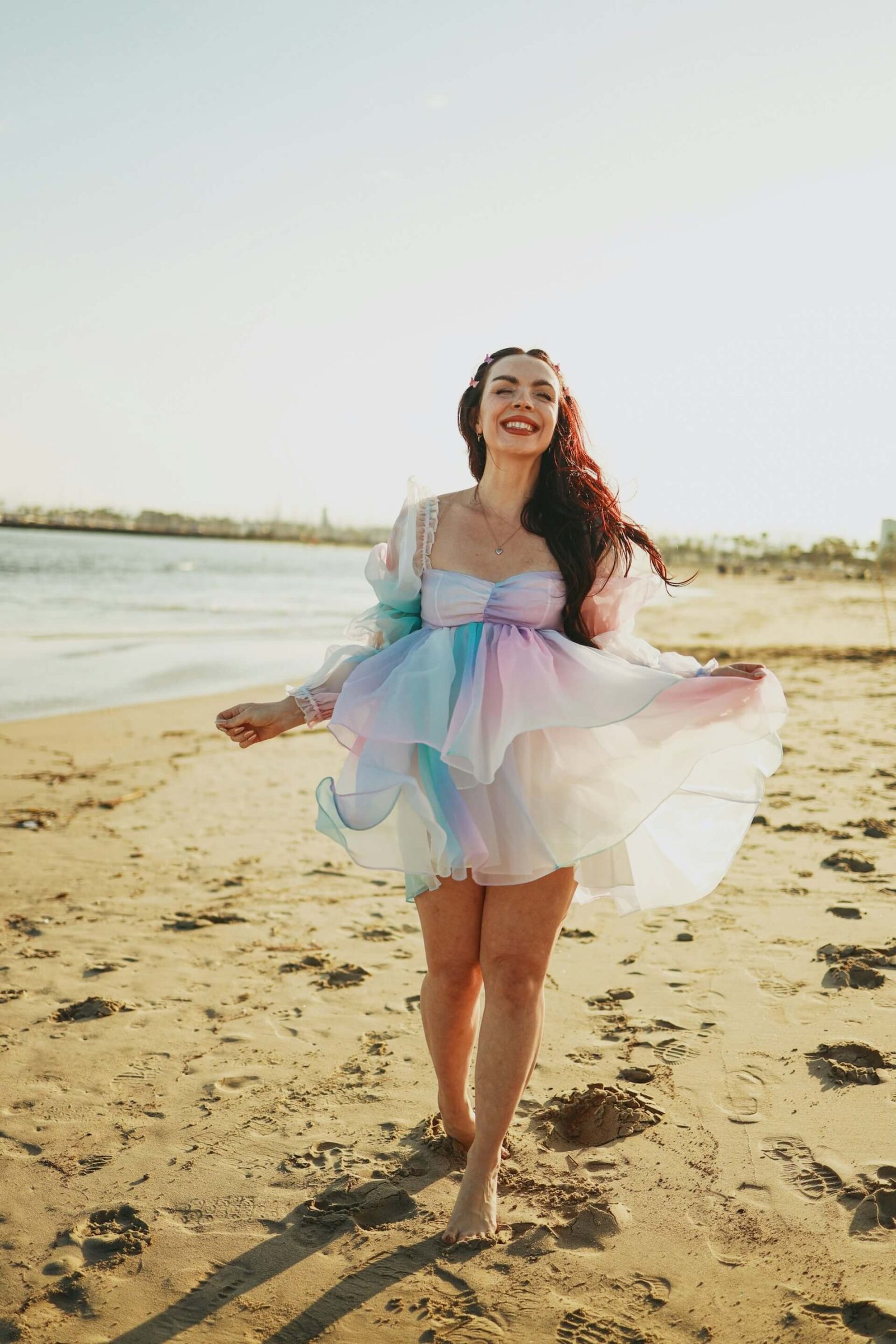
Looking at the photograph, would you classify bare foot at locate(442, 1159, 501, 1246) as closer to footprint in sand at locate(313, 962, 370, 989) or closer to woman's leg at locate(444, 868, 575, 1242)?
woman's leg at locate(444, 868, 575, 1242)

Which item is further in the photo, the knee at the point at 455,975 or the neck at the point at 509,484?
the neck at the point at 509,484

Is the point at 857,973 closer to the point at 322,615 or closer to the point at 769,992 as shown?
the point at 769,992

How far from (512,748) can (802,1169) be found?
140cm

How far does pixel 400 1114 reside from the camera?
3.09 m

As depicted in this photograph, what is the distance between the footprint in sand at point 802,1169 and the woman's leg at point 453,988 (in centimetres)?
84

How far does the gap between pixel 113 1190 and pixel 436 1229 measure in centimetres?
89

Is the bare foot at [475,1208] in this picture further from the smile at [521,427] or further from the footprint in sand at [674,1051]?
the smile at [521,427]

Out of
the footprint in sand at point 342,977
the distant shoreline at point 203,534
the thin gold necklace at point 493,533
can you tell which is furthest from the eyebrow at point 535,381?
the distant shoreline at point 203,534

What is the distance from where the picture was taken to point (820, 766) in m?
7.34

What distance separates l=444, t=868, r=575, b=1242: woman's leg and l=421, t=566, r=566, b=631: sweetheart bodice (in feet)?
2.25

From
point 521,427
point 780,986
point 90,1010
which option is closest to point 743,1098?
point 780,986

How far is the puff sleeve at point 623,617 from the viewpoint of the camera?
2832 millimetres

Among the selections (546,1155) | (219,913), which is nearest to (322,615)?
(219,913)

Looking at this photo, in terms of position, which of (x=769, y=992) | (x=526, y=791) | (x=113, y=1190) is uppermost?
(x=526, y=791)
